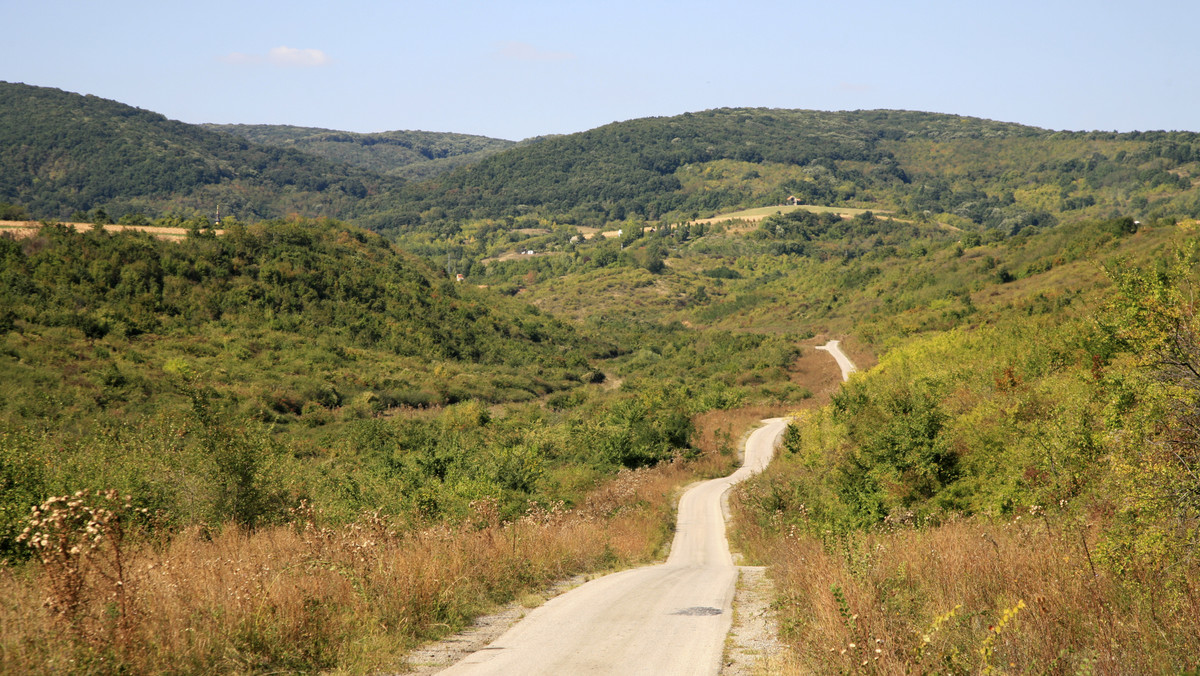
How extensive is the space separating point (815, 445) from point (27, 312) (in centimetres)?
4073

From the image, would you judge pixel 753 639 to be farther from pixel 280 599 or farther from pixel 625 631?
pixel 280 599

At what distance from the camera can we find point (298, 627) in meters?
7.79

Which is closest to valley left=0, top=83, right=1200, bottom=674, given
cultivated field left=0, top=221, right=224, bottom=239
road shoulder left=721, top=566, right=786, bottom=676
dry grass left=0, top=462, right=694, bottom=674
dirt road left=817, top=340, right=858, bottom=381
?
dry grass left=0, top=462, right=694, bottom=674

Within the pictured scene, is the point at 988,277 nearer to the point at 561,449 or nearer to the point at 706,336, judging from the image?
the point at 706,336

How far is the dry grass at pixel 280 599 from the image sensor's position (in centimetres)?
630

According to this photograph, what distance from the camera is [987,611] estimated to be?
25.9 feet

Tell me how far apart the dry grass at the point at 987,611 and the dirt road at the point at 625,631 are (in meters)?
1.12

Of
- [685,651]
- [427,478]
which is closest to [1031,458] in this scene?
[685,651]

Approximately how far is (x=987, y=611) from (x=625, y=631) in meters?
3.96

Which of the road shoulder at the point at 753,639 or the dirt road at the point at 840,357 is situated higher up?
the road shoulder at the point at 753,639

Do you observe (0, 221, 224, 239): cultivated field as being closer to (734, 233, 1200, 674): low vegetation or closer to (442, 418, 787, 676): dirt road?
(442, 418, 787, 676): dirt road

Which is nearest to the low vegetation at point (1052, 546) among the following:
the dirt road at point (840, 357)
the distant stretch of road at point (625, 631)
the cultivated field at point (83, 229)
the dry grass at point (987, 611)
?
the dry grass at point (987, 611)

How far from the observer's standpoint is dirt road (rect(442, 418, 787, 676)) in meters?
7.88

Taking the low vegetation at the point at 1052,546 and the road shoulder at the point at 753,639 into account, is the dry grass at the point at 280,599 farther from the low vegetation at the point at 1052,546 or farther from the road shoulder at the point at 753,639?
the low vegetation at the point at 1052,546
